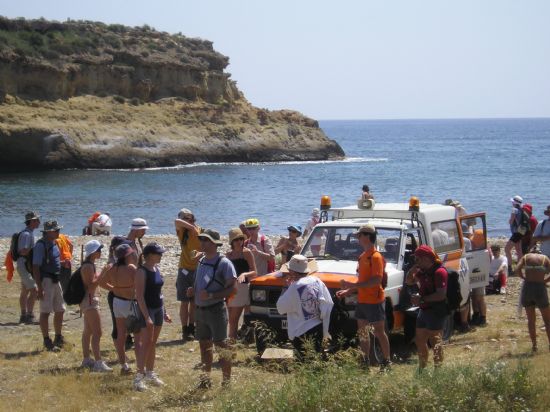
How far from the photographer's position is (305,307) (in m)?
8.89

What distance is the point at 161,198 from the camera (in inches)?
1906

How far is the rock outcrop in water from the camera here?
6406 centimetres

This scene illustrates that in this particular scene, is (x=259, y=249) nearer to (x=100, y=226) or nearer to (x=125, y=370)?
(x=125, y=370)

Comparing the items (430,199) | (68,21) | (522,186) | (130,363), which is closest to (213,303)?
(130,363)

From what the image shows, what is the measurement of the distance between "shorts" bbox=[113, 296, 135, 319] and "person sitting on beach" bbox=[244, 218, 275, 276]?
285cm

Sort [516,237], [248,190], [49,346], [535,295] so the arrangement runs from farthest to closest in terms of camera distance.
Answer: [248,190], [516,237], [49,346], [535,295]

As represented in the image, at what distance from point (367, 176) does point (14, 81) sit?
94.2ft

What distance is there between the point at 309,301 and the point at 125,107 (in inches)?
2597

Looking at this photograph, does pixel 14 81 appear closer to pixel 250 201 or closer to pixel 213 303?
pixel 250 201

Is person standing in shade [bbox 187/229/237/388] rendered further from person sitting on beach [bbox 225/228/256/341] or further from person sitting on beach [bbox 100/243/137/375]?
person sitting on beach [bbox 225/228/256/341]

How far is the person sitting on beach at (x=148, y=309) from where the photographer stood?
353 inches

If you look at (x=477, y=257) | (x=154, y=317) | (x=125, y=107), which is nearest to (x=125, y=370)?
(x=154, y=317)

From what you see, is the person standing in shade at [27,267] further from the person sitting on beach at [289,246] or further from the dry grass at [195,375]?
the person sitting on beach at [289,246]

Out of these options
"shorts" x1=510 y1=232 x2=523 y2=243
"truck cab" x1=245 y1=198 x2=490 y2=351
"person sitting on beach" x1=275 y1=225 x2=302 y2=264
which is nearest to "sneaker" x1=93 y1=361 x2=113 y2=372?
"truck cab" x1=245 y1=198 x2=490 y2=351
